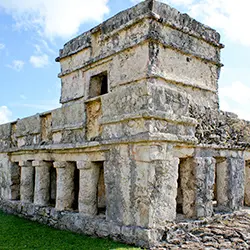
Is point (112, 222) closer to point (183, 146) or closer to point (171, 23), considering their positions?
point (183, 146)

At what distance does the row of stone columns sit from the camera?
5.95m

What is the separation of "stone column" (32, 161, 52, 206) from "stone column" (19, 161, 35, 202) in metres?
0.55

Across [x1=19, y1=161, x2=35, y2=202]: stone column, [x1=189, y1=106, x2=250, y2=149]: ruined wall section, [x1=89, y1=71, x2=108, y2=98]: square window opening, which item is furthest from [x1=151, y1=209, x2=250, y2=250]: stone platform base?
[x1=89, y1=71, x2=108, y2=98]: square window opening

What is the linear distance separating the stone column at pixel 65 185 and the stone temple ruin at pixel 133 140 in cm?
2

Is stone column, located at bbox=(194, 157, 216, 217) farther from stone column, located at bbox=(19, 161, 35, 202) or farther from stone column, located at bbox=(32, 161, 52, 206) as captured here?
stone column, located at bbox=(19, 161, 35, 202)

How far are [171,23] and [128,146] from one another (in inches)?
146

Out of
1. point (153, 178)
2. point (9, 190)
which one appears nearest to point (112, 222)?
point (153, 178)

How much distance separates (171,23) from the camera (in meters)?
7.41

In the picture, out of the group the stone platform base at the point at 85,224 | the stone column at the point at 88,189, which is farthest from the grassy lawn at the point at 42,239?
the stone column at the point at 88,189

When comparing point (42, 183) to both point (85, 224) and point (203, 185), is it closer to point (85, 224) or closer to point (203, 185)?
point (85, 224)

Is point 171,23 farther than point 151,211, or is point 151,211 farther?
point 171,23

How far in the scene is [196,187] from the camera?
569cm

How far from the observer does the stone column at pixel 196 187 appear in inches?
224

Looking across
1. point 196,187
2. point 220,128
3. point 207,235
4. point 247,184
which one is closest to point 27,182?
point 196,187
